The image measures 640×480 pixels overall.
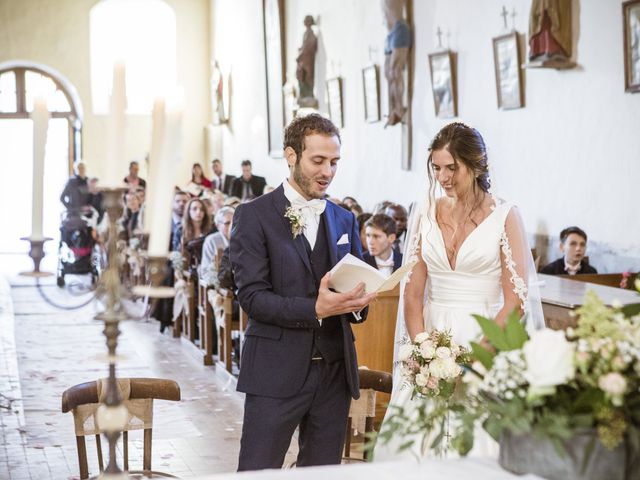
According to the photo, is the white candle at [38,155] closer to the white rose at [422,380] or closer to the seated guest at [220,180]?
the white rose at [422,380]

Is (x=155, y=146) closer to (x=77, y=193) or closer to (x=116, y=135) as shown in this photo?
(x=116, y=135)

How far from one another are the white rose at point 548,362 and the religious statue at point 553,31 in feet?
21.3

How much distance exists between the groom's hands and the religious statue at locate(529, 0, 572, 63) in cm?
540

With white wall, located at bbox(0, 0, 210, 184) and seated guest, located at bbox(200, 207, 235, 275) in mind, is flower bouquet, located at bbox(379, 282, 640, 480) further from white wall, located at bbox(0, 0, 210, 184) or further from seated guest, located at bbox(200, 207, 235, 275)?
white wall, located at bbox(0, 0, 210, 184)

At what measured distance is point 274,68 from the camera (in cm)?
1744

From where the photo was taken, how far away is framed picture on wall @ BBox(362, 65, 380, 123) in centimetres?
1227

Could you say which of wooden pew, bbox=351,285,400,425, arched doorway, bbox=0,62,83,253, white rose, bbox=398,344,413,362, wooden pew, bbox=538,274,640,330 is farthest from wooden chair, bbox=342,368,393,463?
arched doorway, bbox=0,62,83,253

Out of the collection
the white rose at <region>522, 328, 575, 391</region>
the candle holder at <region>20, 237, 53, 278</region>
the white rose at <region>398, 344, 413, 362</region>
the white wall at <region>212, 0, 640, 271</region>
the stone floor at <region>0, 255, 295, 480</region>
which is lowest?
the stone floor at <region>0, 255, 295, 480</region>

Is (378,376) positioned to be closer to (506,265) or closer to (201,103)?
(506,265)

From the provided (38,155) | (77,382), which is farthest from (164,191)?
(77,382)

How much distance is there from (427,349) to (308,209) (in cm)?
66

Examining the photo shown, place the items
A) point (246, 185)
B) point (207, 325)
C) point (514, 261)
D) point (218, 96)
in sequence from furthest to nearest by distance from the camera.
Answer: point (218, 96) < point (246, 185) < point (207, 325) < point (514, 261)

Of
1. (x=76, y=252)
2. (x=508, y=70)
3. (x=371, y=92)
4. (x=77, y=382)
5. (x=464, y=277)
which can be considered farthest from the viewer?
(x=76, y=252)

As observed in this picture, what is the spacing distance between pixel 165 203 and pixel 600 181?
6584mm
